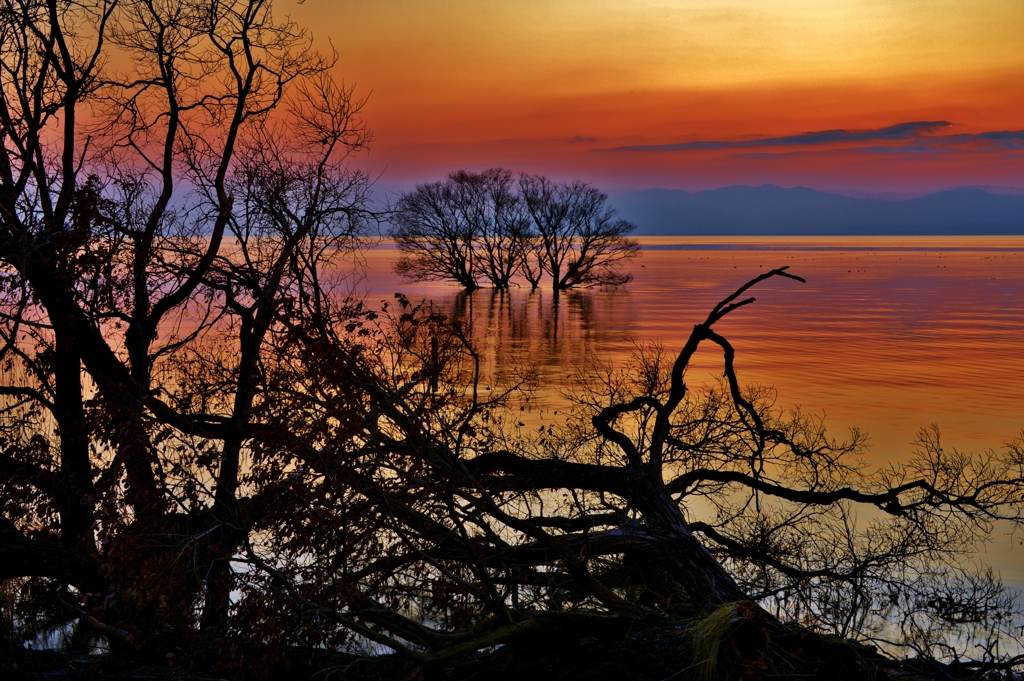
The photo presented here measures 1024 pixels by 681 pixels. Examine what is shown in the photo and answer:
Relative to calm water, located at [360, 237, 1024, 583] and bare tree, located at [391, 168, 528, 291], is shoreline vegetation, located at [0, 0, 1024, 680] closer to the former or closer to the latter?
calm water, located at [360, 237, 1024, 583]

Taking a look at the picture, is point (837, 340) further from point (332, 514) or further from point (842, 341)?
point (332, 514)

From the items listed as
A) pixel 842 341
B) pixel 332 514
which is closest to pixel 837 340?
pixel 842 341

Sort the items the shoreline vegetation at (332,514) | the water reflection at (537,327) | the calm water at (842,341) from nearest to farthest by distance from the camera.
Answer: the shoreline vegetation at (332,514) < the calm water at (842,341) < the water reflection at (537,327)

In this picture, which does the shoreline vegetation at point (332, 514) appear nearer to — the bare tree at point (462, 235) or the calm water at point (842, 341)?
the calm water at point (842, 341)

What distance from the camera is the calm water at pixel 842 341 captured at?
32781mm

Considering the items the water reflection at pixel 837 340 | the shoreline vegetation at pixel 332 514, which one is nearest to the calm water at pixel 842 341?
the water reflection at pixel 837 340

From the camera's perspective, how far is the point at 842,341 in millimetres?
52312

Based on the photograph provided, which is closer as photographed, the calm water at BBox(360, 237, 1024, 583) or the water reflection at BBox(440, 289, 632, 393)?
the calm water at BBox(360, 237, 1024, 583)

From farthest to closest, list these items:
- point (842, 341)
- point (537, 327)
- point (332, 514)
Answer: point (537, 327) → point (842, 341) → point (332, 514)

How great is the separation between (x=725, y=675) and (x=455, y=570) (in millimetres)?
5263

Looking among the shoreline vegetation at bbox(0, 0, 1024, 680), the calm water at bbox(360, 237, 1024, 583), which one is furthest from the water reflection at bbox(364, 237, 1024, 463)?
the shoreline vegetation at bbox(0, 0, 1024, 680)

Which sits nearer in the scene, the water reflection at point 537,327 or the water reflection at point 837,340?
the water reflection at point 837,340

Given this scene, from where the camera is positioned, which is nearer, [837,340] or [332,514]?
[332,514]

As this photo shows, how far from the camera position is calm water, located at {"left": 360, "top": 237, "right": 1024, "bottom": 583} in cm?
3278
